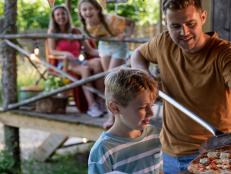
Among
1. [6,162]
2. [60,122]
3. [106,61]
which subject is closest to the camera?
[106,61]

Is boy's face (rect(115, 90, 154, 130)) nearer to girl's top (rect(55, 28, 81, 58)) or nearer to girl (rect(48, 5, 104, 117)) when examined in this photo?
girl (rect(48, 5, 104, 117))

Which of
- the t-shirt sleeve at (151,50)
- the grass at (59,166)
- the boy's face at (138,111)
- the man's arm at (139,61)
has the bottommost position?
the grass at (59,166)

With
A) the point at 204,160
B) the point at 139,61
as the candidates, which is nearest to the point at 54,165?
the point at 139,61

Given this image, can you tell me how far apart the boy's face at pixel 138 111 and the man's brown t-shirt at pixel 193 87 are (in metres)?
0.52

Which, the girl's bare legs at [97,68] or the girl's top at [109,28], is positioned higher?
the girl's top at [109,28]

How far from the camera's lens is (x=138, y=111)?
2180 mm

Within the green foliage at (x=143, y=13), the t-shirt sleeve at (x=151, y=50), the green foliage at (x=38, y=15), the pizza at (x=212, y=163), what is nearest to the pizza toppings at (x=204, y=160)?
the pizza at (x=212, y=163)

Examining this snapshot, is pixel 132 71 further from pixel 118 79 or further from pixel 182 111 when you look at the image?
pixel 182 111

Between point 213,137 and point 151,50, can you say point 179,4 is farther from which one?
point 213,137

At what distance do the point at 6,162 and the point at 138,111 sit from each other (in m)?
4.88

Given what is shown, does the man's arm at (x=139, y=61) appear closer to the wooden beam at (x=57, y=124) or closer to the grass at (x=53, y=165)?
the wooden beam at (x=57, y=124)

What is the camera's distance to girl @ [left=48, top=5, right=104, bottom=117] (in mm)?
6215

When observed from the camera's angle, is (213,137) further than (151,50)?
No

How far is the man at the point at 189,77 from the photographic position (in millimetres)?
2613
